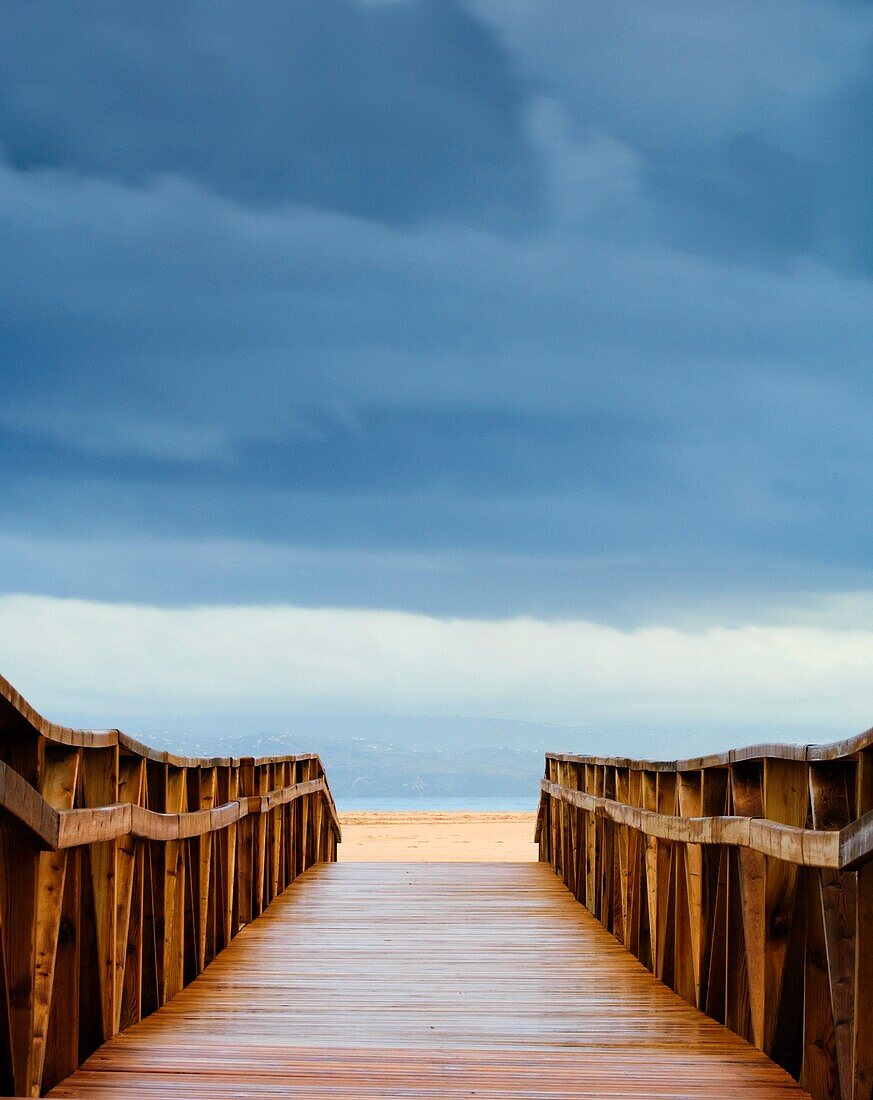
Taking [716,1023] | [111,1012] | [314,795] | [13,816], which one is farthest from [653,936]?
[314,795]

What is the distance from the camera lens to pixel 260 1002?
16.4 feet

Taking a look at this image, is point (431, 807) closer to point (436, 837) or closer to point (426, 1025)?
point (436, 837)

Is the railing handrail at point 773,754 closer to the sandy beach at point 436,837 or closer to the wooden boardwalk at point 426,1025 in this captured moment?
the wooden boardwalk at point 426,1025

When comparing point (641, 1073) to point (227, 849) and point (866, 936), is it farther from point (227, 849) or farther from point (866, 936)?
point (227, 849)

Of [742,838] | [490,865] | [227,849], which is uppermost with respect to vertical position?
[742,838]

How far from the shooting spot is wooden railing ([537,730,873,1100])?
2917 mm

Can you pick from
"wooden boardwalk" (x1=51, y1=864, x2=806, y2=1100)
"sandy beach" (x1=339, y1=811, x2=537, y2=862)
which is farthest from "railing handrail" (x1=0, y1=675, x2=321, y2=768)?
"sandy beach" (x1=339, y1=811, x2=537, y2=862)

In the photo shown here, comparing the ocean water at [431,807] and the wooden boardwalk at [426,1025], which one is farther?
the ocean water at [431,807]

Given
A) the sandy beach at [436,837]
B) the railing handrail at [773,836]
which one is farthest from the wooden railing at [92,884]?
the sandy beach at [436,837]

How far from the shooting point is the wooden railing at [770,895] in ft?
9.57

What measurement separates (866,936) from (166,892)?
3.13 meters

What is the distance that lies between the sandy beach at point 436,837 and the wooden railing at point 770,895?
16.6 metres

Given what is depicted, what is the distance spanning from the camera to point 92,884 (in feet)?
12.6

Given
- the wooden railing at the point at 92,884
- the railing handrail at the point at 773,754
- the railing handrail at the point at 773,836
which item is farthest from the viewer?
the wooden railing at the point at 92,884
